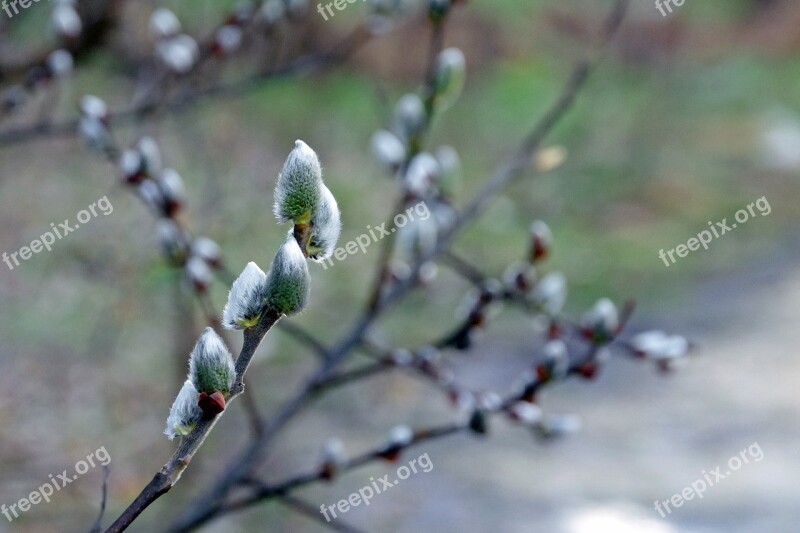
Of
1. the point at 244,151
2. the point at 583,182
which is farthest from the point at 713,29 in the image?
the point at 244,151

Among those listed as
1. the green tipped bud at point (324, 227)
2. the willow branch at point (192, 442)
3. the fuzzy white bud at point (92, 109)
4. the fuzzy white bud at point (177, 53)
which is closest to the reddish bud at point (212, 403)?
the willow branch at point (192, 442)

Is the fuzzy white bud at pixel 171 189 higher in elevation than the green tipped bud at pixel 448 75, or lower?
higher

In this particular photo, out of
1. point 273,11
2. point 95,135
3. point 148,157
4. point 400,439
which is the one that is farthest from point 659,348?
point 273,11

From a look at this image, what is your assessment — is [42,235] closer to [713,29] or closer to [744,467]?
[744,467]

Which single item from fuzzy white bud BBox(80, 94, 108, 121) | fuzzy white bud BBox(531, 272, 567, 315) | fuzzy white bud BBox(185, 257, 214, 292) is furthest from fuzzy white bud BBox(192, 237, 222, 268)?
fuzzy white bud BBox(531, 272, 567, 315)

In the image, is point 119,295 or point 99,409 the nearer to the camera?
point 99,409

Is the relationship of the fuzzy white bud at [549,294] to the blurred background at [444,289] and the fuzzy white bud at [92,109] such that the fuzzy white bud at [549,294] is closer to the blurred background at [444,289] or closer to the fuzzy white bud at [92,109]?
the fuzzy white bud at [92,109]
